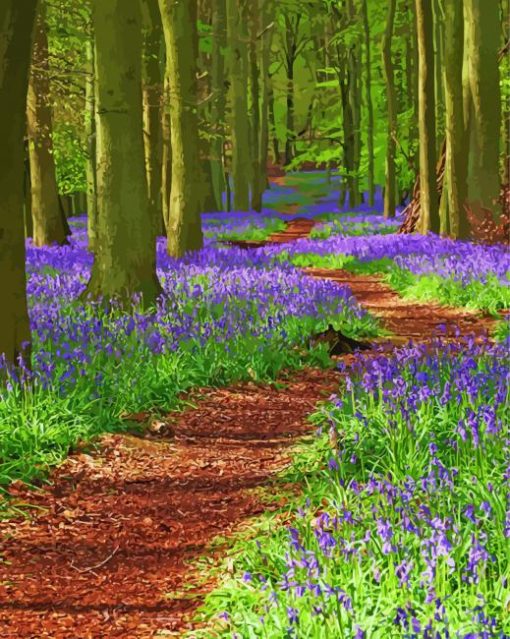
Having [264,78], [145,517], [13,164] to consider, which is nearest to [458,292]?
[13,164]

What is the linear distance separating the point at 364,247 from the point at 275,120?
44162 mm

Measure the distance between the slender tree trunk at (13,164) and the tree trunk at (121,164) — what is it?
12.0 feet

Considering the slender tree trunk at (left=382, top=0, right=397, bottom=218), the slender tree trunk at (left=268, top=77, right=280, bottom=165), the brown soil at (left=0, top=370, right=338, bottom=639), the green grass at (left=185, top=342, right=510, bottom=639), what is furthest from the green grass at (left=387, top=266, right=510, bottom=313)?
the slender tree trunk at (left=268, top=77, right=280, bottom=165)

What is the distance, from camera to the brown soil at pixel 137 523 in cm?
345

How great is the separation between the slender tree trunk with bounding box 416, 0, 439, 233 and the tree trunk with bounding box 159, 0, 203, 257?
237 inches

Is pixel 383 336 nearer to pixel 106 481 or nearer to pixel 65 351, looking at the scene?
pixel 65 351

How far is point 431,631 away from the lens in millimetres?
2324

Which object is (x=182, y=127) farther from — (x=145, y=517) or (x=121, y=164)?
(x=145, y=517)

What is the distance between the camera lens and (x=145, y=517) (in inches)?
180

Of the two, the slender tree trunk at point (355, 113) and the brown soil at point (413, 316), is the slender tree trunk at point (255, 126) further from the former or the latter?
the brown soil at point (413, 316)

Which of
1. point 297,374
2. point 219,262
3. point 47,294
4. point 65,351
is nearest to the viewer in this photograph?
point 65,351

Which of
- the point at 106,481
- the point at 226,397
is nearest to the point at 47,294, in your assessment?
the point at 226,397

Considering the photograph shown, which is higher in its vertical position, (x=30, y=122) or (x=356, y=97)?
(x=356, y=97)

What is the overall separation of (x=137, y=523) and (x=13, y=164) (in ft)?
8.76
